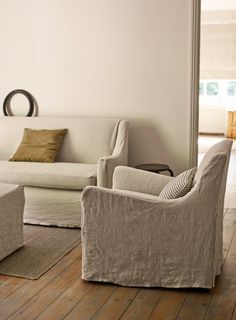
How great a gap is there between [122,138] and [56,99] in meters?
0.93

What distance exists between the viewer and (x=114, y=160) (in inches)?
167

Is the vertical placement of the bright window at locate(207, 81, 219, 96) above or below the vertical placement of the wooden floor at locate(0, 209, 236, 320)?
above

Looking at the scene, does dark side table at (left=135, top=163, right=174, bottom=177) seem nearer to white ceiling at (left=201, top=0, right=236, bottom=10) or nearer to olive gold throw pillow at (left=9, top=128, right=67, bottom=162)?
olive gold throw pillow at (left=9, top=128, right=67, bottom=162)

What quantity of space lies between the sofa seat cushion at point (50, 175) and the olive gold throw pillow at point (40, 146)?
0.62ft

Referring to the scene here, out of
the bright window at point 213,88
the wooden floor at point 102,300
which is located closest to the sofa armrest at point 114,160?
the wooden floor at point 102,300

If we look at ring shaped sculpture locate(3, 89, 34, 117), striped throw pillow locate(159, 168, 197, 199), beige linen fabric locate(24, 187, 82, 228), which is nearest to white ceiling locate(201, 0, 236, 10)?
ring shaped sculpture locate(3, 89, 34, 117)

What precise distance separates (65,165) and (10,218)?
1.03m

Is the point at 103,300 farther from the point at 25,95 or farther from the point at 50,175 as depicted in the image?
the point at 25,95

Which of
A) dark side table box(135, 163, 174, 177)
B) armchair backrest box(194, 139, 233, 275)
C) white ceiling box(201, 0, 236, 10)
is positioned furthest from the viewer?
white ceiling box(201, 0, 236, 10)

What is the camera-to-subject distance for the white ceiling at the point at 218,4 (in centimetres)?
887

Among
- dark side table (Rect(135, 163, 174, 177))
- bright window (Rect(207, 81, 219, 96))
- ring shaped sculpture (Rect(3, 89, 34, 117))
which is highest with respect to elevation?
ring shaped sculpture (Rect(3, 89, 34, 117))

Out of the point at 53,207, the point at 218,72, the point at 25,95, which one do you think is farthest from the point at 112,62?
the point at 218,72

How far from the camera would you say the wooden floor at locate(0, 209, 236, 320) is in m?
2.69

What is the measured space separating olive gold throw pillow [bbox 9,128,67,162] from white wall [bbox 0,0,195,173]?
49 centimetres
